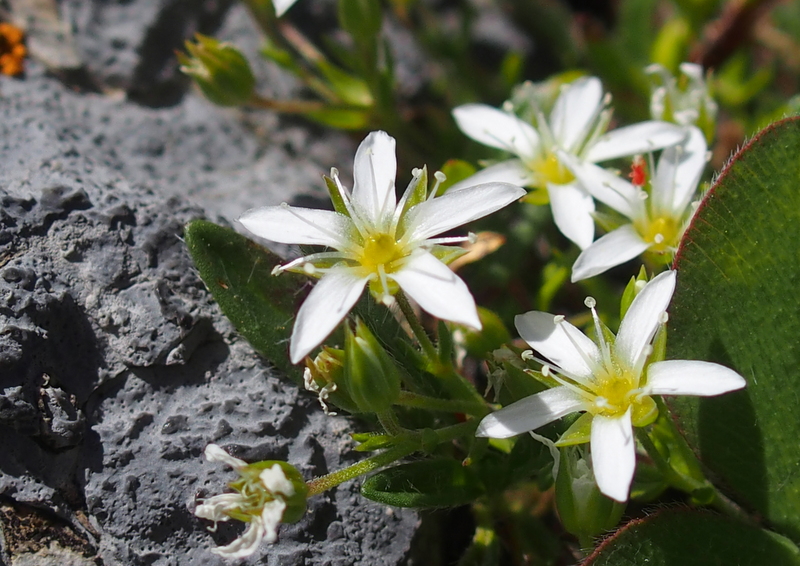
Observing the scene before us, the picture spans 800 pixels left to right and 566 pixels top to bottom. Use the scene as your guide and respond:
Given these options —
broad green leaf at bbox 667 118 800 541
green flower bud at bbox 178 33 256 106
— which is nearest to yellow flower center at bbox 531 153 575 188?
broad green leaf at bbox 667 118 800 541

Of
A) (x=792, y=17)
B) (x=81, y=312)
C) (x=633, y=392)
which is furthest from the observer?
(x=792, y=17)

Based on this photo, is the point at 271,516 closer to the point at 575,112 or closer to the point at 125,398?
the point at 125,398

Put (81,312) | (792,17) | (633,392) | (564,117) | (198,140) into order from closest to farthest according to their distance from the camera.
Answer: (633,392) → (81,312) → (564,117) → (198,140) → (792,17)

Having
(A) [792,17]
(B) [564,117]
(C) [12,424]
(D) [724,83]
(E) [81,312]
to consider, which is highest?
(A) [792,17]

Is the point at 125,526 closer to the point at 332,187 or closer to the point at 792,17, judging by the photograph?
the point at 332,187

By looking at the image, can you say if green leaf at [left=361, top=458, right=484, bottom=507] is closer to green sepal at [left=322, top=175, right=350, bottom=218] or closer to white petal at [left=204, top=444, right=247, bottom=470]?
white petal at [left=204, top=444, right=247, bottom=470]

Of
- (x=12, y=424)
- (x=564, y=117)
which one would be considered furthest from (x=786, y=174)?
(x=12, y=424)

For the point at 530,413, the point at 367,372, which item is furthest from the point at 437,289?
the point at 530,413
